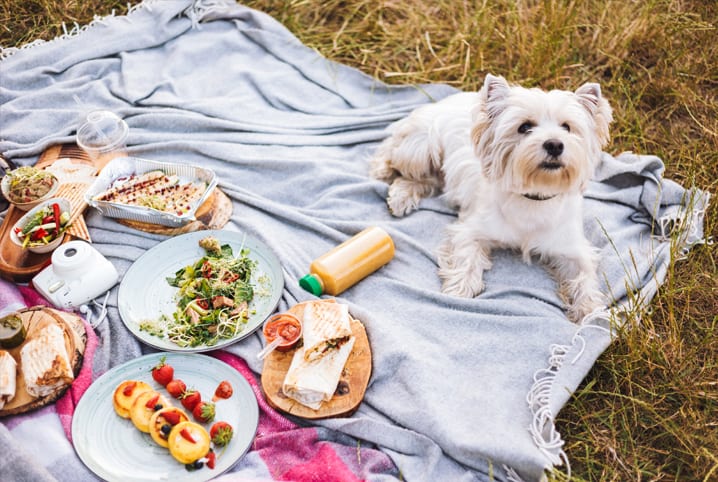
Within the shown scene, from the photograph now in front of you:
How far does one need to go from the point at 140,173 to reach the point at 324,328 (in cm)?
206

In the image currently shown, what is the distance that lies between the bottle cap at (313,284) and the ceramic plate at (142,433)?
0.75m

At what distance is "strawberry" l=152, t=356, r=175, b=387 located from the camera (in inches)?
129

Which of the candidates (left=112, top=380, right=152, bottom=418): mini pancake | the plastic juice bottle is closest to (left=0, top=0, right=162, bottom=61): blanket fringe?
the plastic juice bottle

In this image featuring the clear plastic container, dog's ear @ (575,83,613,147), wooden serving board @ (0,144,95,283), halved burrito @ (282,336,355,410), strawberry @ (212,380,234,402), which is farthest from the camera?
the clear plastic container

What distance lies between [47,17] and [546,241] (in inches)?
212

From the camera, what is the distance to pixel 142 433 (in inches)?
123

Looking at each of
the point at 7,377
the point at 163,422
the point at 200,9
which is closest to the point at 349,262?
the point at 163,422

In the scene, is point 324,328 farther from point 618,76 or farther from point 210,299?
point 618,76

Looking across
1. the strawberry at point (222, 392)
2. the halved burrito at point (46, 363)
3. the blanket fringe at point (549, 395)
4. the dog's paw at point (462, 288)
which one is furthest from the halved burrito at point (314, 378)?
the halved burrito at point (46, 363)

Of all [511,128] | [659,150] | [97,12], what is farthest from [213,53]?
[659,150]

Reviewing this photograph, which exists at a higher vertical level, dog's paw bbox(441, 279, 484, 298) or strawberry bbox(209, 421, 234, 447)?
dog's paw bbox(441, 279, 484, 298)

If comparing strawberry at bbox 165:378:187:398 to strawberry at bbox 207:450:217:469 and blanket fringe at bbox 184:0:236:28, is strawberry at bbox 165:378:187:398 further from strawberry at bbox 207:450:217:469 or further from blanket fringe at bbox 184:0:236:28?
blanket fringe at bbox 184:0:236:28

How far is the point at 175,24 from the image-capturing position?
5.95 metres

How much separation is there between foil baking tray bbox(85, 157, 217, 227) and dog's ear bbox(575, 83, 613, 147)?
8.18 ft
